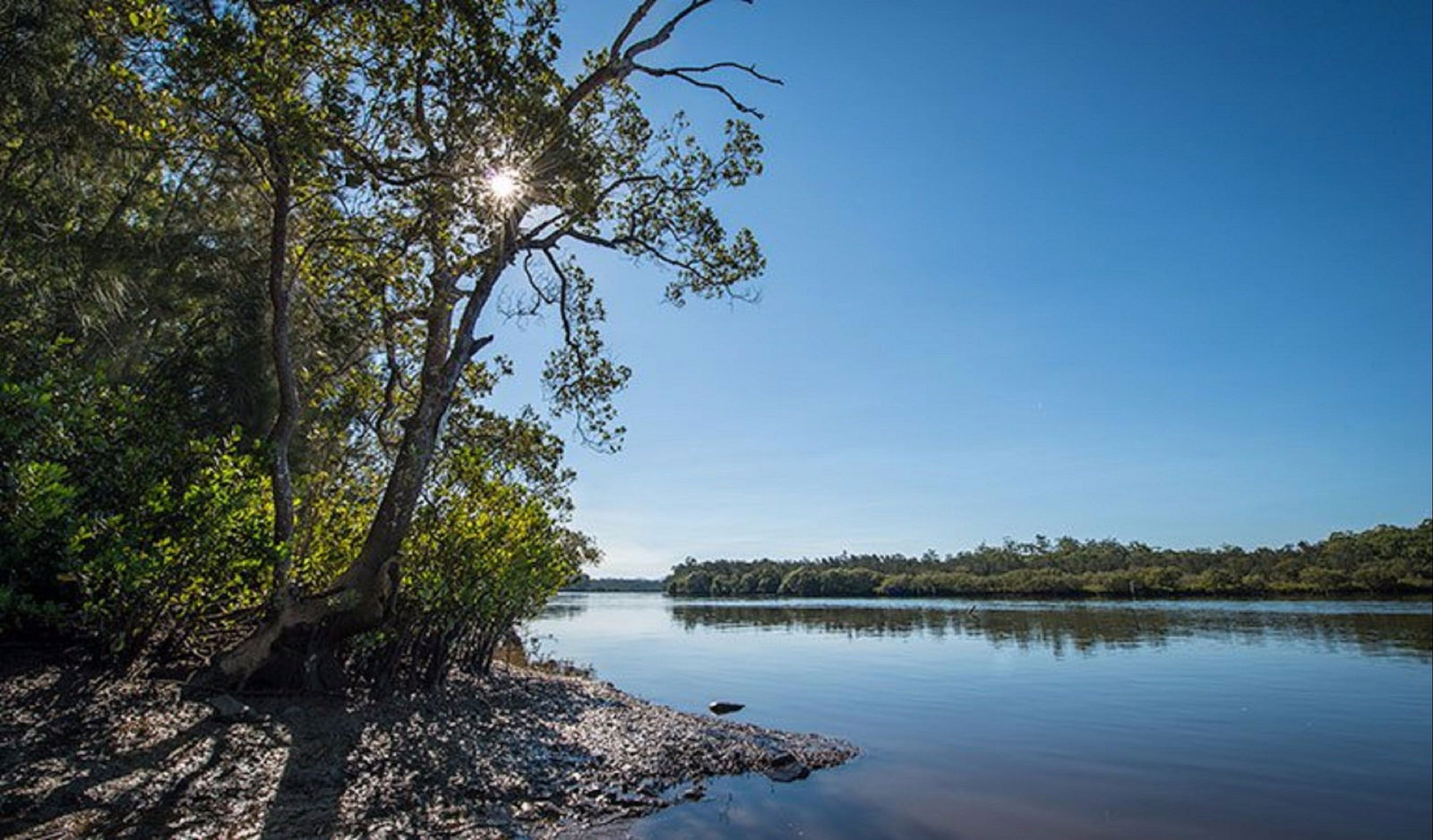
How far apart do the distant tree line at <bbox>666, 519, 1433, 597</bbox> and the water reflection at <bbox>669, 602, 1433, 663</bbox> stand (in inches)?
818

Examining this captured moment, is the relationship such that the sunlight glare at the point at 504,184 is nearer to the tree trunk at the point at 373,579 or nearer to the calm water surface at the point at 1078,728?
the tree trunk at the point at 373,579

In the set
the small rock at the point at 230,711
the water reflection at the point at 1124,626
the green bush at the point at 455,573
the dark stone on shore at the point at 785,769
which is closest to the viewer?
the small rock at the point at 230,711

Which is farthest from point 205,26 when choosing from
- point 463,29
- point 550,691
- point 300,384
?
point 550,691

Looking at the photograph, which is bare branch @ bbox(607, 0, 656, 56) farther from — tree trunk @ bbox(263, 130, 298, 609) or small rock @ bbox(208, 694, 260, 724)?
small rock @ bbox(208, 694, 260, 724)

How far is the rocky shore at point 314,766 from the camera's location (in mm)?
5938

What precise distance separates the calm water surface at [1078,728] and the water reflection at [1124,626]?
50 centimetres

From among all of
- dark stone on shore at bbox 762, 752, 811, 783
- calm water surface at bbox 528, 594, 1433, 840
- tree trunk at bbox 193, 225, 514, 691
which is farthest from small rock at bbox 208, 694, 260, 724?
dark stone on shore at bbox 762, 752, 811, 783

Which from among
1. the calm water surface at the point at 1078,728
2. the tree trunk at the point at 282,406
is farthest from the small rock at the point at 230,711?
the calm water surface at the point at 1078,728

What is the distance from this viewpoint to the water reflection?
34844mm

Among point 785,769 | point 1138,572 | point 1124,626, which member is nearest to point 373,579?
point 785,769

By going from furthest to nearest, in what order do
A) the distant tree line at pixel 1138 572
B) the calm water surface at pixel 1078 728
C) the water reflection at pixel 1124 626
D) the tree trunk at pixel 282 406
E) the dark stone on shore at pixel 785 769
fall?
1. the distant tree line at pixel 1138 572
2. the water reflection at pixel 1124 626
3. the dark stone on shore at pixel 785 769
4. the calm water surface at pixel 1078 728
5. the tree trunk at pixel 282 406

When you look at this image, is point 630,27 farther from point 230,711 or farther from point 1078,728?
point 1078,728

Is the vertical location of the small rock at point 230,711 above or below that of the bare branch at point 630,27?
below

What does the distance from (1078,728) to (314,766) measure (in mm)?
16757
